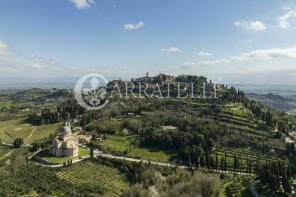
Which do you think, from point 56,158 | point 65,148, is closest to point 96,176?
point 65,148

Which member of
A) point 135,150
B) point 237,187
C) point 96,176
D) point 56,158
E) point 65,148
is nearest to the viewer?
point 237,187

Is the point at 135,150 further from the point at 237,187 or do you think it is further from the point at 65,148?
the point at 237,187

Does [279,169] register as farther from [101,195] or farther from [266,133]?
[266,133]

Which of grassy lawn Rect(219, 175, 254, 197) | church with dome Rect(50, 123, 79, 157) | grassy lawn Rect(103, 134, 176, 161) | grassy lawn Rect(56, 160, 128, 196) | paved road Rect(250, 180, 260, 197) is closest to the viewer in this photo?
paved road Rect(250, 180, 260, 197)

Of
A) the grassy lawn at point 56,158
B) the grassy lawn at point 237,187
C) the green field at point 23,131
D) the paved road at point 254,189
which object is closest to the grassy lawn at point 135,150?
the grassy lawn at point 56,158

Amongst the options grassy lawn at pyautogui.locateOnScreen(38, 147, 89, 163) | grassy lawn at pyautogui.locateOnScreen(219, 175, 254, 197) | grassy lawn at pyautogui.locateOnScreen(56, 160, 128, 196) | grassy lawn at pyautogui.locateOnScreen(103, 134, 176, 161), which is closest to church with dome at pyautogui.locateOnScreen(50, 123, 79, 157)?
grassy lawn at pyautogui.locateOnScreen(38, 147, 89, 163)

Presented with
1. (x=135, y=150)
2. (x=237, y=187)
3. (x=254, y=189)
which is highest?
(x=237, y=187)

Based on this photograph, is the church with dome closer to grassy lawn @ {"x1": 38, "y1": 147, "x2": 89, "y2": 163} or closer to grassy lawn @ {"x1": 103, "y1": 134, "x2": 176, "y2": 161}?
grassy lawn @ {"x1": 38, "y1": 147, "x2": 89, "y2": 163}
